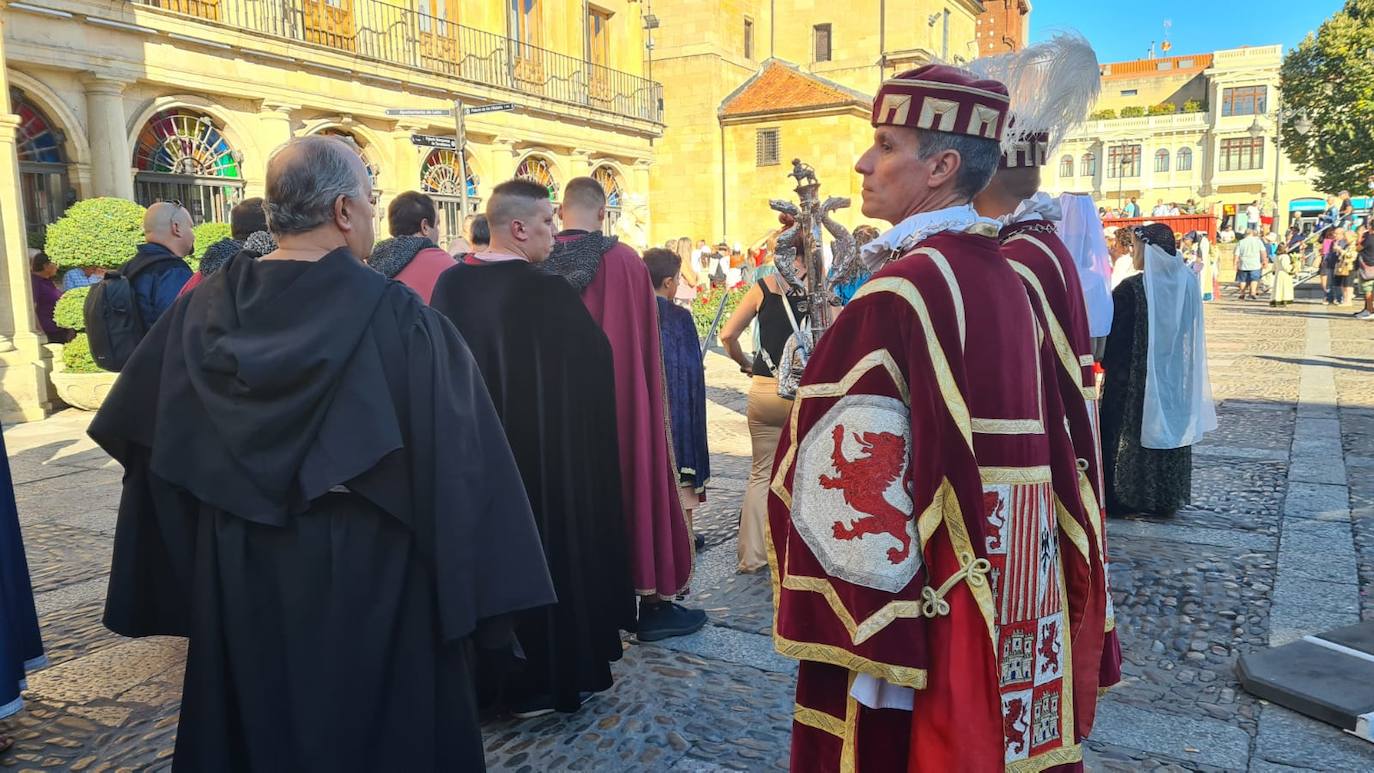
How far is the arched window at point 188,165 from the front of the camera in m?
15.1

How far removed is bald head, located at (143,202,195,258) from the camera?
5.75 meters

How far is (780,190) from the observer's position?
3475 centimetres

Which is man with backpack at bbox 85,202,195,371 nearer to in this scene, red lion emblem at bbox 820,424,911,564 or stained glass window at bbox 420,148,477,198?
red lion emblem at bbox 820,424,911,564

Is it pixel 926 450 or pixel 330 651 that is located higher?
pixel 926 450

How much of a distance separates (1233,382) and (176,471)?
12.6 meters

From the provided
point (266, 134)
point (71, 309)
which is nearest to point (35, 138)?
point (266, 134)

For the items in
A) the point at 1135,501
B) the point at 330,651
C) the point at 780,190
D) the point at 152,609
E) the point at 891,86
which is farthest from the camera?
the point at 780,190

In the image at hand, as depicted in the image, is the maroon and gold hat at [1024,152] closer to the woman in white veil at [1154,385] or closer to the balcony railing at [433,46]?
the woman in white veil at [1154,385]

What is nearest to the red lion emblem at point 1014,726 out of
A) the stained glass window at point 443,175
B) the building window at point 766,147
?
the stained glass window at point 443,175

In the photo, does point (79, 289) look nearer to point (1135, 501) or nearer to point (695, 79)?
point (1135, 501)

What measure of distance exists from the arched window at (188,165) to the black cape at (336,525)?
1486cm

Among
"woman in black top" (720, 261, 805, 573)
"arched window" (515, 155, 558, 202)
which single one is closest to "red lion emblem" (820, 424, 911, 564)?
"woman in black top" (720, 261, 805, 573)

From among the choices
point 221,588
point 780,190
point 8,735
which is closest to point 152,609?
point 221,588

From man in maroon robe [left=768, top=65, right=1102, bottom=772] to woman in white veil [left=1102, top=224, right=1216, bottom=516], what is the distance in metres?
4.56
